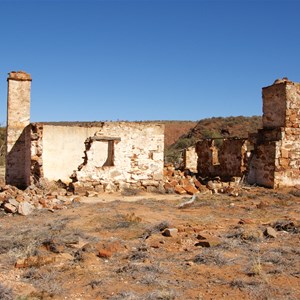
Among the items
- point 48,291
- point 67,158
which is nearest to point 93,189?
point 67,158

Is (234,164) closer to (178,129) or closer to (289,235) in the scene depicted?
(289,235)

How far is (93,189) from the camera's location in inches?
605

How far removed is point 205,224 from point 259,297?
4630mm

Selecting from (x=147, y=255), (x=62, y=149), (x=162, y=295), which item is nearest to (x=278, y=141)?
(x=62, y=149)

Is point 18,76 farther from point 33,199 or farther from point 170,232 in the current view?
point 170,232

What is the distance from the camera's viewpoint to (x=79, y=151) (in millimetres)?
16625

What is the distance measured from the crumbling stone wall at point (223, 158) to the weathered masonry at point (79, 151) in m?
4.62

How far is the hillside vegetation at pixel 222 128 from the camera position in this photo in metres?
42.4

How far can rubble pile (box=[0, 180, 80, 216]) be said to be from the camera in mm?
10900

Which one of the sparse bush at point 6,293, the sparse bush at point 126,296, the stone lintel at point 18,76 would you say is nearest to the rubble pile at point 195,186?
the stone lintel at point 18,76

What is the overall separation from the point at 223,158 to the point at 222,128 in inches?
1015

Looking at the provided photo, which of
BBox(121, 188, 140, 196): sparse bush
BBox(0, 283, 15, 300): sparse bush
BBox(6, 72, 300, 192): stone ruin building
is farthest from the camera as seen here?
BBox(6, 72, 300, 192): stone ruin building

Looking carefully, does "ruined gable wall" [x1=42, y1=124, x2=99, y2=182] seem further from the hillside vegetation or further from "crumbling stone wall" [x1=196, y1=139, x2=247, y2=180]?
the hillside vegetation

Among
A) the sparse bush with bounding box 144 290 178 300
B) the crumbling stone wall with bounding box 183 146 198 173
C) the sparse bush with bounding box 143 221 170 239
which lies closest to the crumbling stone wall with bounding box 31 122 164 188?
the crumbling stone wall with bounding box 183 146 198 173
